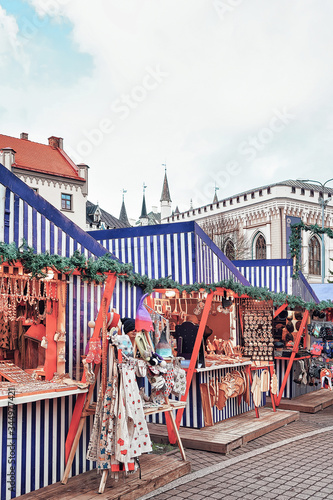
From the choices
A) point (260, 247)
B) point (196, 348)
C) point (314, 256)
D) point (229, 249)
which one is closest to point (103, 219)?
point (229, 249)

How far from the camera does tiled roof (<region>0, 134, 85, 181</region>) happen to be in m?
28.4

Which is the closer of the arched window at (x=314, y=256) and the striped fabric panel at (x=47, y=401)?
the striped fabric panel at (x=47, y=401)

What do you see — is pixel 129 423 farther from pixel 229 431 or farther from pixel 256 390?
pixel 256 390

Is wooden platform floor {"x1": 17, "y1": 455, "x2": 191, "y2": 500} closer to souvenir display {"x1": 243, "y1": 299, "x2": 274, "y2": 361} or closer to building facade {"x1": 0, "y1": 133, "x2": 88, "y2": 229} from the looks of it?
souvenir display {"x1": 243, "y1": 299, "x2": 274, "y2": 361}

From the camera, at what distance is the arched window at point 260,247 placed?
35781 mm

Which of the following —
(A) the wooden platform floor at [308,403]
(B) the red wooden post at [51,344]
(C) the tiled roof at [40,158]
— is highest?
(C) the tiled roof at [40,158]

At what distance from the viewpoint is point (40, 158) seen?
29.7 metres

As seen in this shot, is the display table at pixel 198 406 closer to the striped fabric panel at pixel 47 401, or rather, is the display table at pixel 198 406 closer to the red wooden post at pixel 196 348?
the red wooden post at pixel 196 348

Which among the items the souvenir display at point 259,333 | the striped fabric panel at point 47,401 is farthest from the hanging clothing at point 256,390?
the striped fabric panel at point 47,401

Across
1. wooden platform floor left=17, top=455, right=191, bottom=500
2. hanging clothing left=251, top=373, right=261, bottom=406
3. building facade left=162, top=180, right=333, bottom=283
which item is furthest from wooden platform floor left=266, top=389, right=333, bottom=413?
building facade left=162, top=180, right=333, bottom=283

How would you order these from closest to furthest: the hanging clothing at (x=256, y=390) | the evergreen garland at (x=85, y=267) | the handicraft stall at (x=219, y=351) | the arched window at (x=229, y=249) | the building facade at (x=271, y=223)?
the evergreen garland at (x=85, y=267) → the handicraft stall at (x=219, y=351) → the hanging clothing at (x=256, y=390) → the building facade at (x=271, y=223) → the arched window at (x=229, y=249)

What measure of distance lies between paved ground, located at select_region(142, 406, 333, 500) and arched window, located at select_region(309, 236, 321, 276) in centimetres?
2922

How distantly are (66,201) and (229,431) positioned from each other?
24.0 metres

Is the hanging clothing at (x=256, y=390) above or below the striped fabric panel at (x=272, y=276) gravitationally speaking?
below
